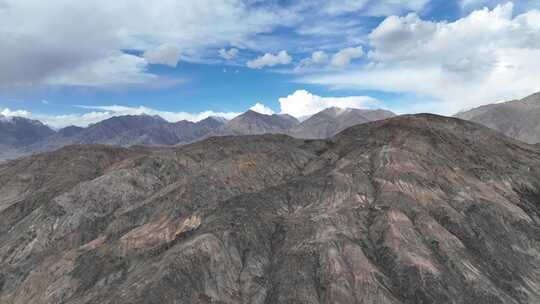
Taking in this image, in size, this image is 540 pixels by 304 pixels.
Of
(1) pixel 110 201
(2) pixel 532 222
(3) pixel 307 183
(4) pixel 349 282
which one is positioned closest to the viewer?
(4) pixel 349 282

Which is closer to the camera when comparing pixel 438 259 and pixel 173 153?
pixel 438 259

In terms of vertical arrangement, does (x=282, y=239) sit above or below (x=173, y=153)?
below

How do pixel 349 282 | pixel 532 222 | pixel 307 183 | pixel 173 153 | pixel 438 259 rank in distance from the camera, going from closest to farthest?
pixel 349 282 → pixel 438 259 → pixel 532 222 → pixel 307 183 → pixel 173 153

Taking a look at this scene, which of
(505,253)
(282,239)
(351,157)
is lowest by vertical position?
(505,253)

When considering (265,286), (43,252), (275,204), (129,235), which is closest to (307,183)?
(275,204)

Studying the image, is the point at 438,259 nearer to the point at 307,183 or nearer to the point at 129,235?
the point at 307,183

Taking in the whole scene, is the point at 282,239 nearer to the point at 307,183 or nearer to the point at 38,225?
the point at 307,183
